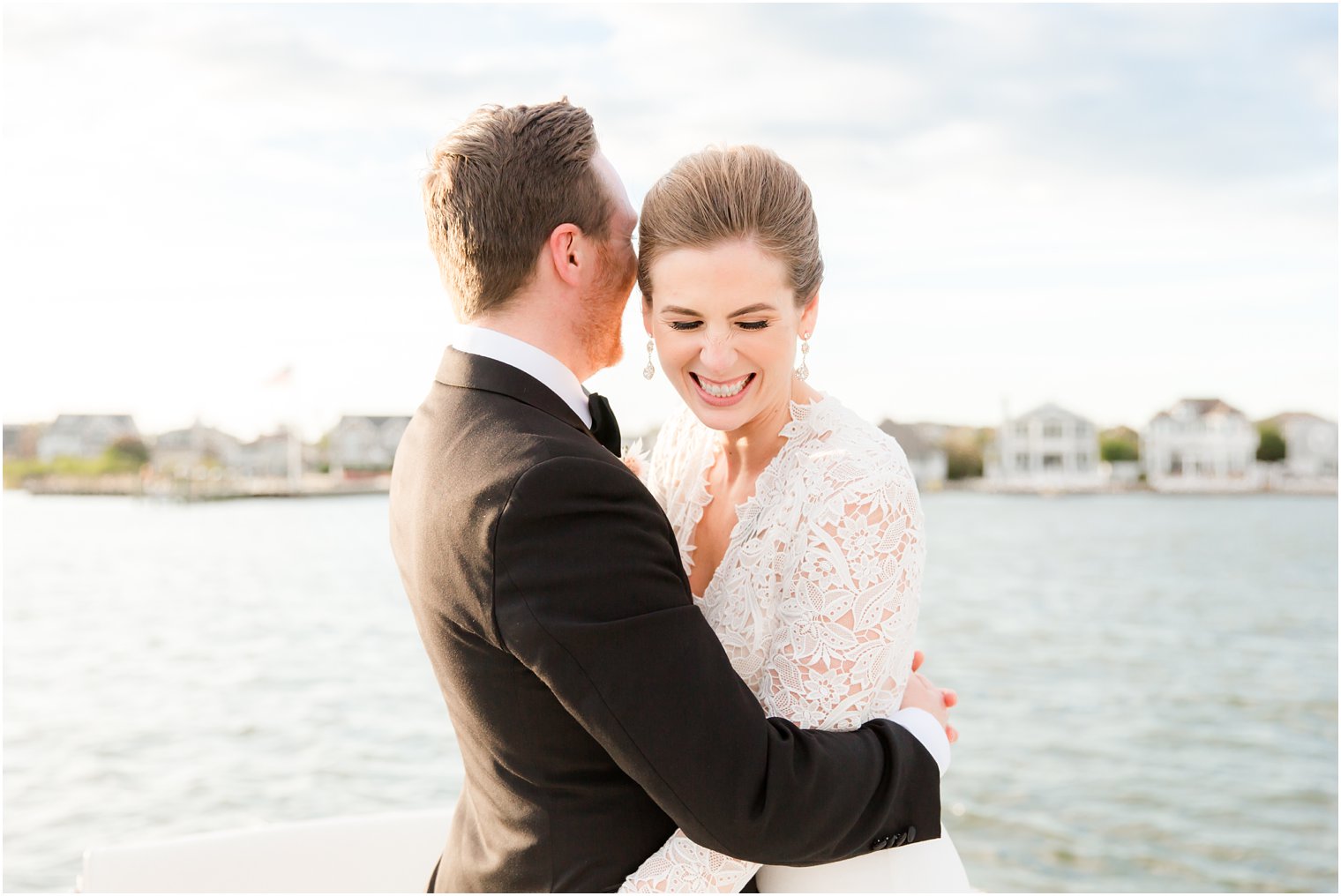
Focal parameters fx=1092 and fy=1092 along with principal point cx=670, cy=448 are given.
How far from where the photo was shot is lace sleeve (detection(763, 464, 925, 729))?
1.77m

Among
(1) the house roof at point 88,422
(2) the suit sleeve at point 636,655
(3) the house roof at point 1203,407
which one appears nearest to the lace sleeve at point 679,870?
(2) the suit sleeve at point 636,655

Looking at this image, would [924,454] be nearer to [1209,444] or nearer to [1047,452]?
[1047,452]

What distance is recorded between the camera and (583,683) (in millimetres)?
1460

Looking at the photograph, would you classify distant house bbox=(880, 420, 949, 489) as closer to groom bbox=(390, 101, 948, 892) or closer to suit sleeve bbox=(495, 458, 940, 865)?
groom bbox=(390, 101, 948, 892)

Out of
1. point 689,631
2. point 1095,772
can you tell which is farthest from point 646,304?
point 1095,772

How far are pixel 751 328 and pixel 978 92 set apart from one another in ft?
202

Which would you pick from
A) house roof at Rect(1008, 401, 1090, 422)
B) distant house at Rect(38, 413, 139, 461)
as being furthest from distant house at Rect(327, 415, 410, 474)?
house roof at Rect(1008, 401, 1090, 422)

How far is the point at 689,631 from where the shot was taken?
4.86 ft

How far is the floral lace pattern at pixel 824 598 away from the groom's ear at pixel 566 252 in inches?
21.2

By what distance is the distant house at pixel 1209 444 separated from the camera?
7319cm

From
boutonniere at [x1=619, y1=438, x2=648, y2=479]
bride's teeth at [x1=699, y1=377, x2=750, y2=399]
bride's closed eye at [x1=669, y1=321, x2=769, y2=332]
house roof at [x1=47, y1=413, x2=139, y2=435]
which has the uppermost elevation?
bride's closed eye at [x1=669, y1=321, x2=769, y2=332]

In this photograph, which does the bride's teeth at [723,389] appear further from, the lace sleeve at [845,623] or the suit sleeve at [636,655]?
the suit sleeve at [636,655]

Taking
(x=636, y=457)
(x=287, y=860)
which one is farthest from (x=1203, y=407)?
(x=287, y=860)

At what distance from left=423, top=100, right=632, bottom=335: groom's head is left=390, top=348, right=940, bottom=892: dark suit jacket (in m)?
0.16
